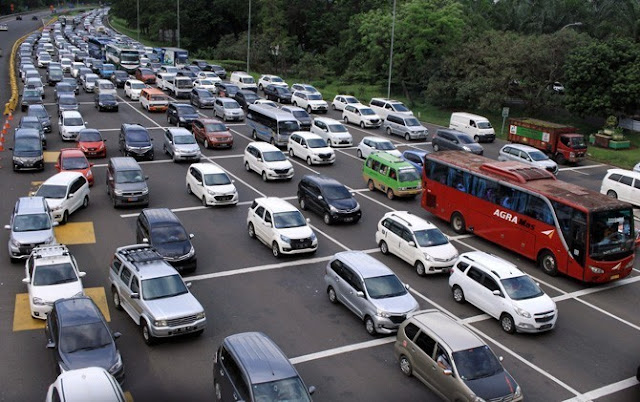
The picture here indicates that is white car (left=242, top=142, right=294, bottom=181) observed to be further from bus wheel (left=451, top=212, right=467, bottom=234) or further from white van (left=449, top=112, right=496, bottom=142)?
white van (left=449, top=112, right=496, bottom=142)

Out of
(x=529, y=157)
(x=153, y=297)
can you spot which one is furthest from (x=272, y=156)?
(x=153, y=297)

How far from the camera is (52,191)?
2548 centimetres

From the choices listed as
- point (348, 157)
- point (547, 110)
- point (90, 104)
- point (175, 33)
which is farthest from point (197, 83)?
point (175, 33)

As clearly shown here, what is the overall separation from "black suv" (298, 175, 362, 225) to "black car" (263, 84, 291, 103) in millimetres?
30269

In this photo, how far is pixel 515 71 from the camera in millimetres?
51562

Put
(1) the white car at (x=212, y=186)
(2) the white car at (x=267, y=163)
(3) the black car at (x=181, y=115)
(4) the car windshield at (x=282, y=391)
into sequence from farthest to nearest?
(3) the black car at (x=181, y=115), (2) the white car at (x=267, y=163), (1) the white car at (x=212, y=186), (4) the car windshield at (x=282, y=391)

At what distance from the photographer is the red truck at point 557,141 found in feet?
132

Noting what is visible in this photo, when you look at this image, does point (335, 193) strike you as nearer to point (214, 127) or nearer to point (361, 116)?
point (214, 127)

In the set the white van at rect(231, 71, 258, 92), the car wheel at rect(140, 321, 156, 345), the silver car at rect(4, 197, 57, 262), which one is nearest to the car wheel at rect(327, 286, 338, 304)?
the car wheel at rect(140, 321, 156, 345)

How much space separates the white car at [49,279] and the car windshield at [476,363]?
403 inches

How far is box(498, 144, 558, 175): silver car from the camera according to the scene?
119 ft

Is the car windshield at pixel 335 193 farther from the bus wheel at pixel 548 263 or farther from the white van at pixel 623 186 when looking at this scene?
the white van at pixel 623 186

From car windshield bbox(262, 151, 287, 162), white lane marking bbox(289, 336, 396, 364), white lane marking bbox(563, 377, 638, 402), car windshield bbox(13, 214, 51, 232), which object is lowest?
white lane marking bbox(563, 377, 638, 402)

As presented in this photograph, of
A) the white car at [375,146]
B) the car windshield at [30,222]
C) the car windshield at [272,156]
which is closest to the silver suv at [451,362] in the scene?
the car windshield at [30,222]
